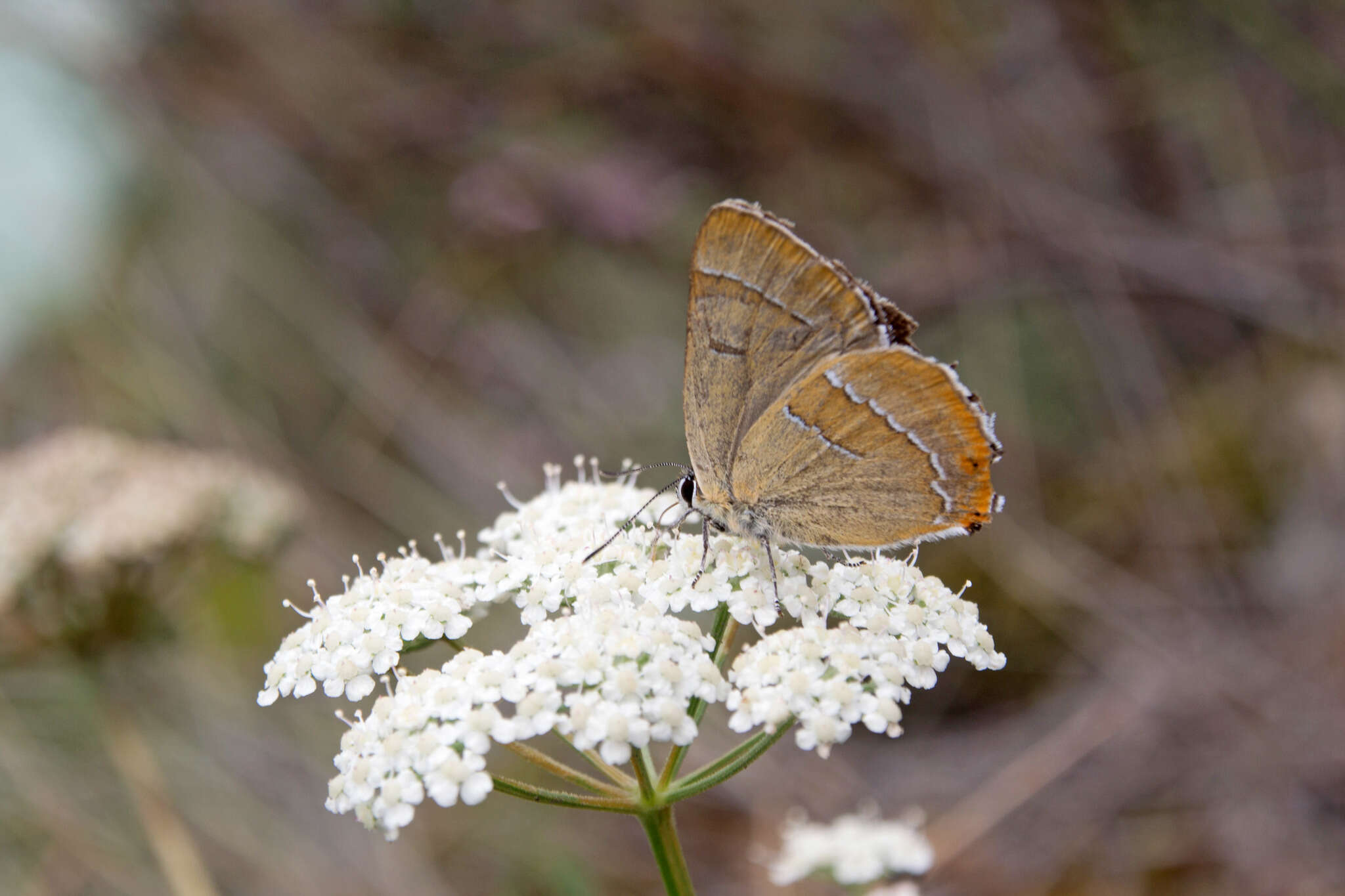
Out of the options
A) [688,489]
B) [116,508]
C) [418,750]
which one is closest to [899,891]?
→ [688,489]

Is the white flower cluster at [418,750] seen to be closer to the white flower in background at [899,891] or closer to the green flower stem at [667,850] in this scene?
the green flower stem at [667,850]

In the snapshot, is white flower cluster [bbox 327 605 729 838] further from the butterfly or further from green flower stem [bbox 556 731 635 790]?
the butterfly

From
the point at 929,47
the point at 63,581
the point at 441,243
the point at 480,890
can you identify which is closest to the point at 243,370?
the point at 441,243

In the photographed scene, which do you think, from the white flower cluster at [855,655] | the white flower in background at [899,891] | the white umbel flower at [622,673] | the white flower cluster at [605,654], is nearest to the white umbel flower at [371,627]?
the white flower cluster at [605,654]

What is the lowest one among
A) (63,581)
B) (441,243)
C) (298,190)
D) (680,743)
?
(680,743)

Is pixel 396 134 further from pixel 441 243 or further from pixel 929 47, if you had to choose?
pixel 929 47
